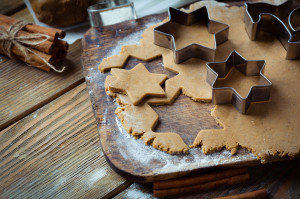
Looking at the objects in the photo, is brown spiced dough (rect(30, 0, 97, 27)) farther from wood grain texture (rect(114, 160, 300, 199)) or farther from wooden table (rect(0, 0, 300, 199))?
wood grain texture (rect(114, 160, 300, 199))

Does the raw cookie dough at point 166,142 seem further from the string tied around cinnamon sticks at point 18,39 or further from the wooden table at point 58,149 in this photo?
the string tied around cinnamon sticks at point 18,39

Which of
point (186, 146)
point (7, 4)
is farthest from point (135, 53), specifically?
point (7, 4)

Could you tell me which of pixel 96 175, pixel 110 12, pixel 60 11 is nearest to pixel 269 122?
pixel 96 175

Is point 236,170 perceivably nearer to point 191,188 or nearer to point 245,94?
point 191,188

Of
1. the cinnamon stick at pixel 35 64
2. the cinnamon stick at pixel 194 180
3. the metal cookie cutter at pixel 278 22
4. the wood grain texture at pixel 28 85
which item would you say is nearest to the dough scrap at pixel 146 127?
the cinnamon stick at pixel 194 180

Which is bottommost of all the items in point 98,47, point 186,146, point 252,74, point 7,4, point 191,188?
point 191,188
